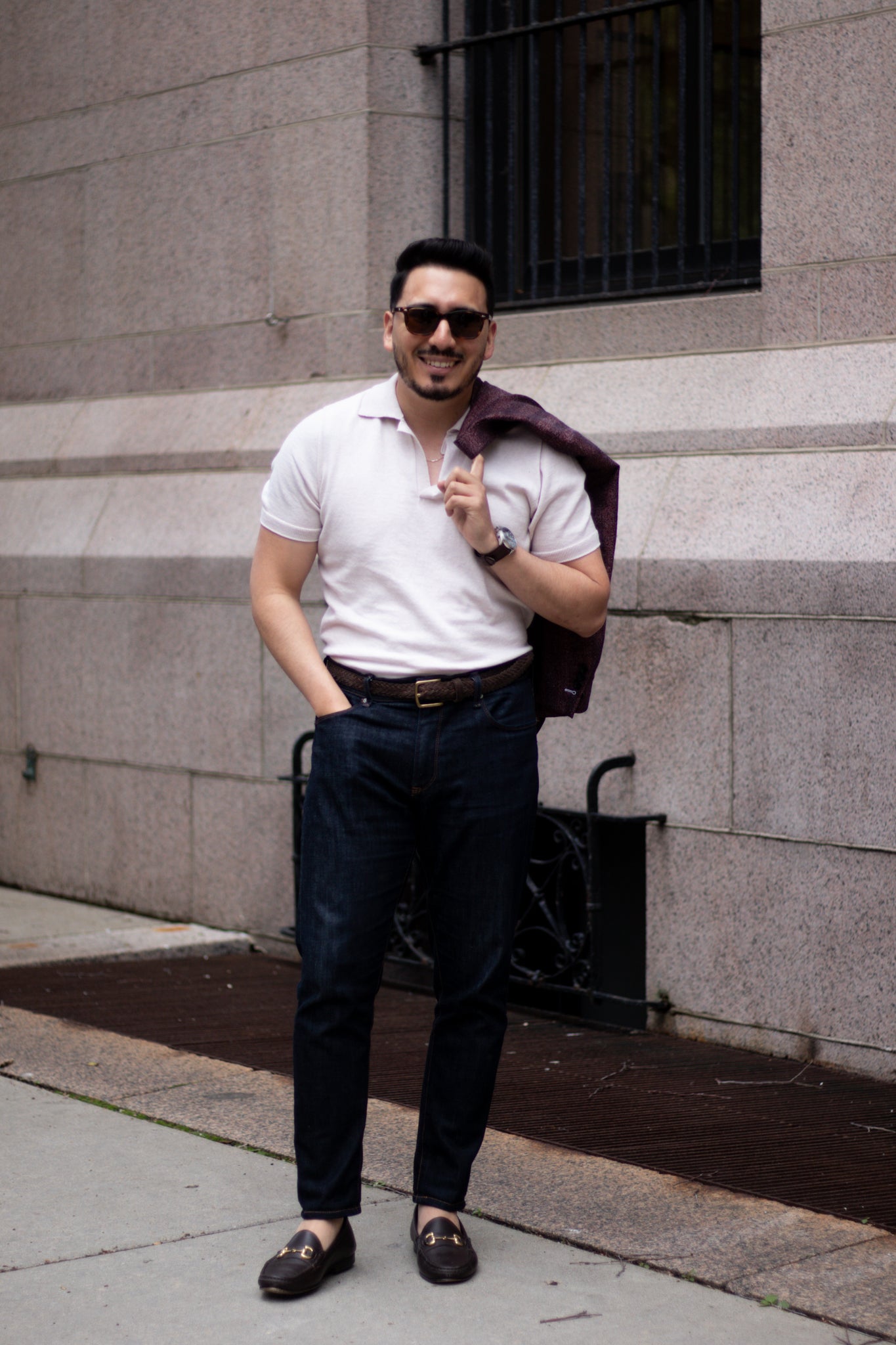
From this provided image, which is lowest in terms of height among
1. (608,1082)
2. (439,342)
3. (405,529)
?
(608,1082)

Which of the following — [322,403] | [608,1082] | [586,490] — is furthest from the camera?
[322,403]

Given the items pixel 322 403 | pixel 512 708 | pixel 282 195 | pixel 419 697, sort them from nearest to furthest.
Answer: pixel 419 697, pixel 512 708, pixel 322 403, pixel 282 195

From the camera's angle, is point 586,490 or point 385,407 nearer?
point 385,407

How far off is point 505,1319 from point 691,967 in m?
2.38

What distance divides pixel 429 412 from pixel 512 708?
2.03 feet

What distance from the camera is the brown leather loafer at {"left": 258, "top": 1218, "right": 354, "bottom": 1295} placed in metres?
3.47

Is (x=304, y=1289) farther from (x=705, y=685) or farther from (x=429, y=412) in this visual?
(x=705, y=685)

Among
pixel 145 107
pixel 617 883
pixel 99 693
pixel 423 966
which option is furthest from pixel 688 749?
pixel 145 107

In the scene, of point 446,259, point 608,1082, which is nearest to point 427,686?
point 446,259

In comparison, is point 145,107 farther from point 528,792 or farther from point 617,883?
point 528,792

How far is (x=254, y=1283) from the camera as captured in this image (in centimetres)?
356

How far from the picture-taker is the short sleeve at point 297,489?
3.62 meters

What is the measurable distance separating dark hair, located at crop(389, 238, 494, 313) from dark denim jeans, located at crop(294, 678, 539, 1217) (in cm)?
83

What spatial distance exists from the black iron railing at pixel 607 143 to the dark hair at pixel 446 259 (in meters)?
2.83
